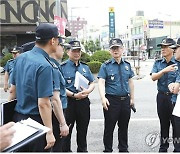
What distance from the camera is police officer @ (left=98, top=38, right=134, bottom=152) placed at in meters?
3.90

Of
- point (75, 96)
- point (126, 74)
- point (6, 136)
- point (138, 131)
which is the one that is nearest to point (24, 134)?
point (6, 136)

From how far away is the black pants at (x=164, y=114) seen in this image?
3871 mm

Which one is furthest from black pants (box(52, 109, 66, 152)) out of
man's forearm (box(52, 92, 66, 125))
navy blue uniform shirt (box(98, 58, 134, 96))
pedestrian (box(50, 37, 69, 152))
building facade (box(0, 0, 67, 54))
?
building facade (box(0, 0, 67, 54))

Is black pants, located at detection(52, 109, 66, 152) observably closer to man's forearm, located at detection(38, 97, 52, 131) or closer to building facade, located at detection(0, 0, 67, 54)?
man's forearm, located at detection(38, 97, 52, 131)

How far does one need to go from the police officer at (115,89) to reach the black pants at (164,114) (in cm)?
44

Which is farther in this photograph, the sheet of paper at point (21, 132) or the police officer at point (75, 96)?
the police officer at point (75, 96)

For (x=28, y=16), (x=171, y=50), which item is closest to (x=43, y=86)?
(x=171, y=50)

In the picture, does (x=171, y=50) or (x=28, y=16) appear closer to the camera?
(x=171, y=50)

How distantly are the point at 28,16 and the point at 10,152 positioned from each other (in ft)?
62.9

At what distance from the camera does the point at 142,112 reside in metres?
6.77

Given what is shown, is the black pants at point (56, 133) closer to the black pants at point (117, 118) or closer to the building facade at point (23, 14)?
the black pants at point (117, 118)

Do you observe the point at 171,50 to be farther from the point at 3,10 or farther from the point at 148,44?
the point at 148,44

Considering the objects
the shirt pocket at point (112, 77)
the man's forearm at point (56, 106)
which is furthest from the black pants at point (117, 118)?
the man's forearm at point (56, 106)

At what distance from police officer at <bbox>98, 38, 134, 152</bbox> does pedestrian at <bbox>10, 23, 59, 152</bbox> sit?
1.48 meters
